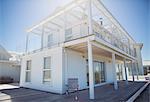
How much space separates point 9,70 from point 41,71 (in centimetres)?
1118

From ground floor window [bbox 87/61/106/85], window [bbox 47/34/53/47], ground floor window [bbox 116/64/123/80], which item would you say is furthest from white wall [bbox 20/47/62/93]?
ground floor window [bbox 116/64/123/80]

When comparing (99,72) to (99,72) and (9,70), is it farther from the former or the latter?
(9,70)

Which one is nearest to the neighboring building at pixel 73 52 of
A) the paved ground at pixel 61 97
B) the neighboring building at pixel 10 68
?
the paved ground at pixel 61 97

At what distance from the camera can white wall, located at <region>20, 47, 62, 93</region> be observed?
27.3 ft

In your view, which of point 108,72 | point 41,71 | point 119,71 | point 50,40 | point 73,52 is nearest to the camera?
point 73,52

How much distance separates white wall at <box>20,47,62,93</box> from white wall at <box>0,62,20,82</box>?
7.36m

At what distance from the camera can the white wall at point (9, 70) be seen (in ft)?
58.3

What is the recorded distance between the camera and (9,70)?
18.4 meters

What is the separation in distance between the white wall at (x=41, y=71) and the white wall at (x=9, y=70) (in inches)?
290

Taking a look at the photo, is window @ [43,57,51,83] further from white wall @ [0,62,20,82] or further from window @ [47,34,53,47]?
white wall @ [0,62,20,82]

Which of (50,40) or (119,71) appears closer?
(50,40)

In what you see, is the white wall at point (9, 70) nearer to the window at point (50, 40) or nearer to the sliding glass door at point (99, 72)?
the window at point (50, 40)

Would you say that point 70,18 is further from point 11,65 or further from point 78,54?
point 11,65

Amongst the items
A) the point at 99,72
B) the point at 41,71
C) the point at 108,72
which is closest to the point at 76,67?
the point at 41,71
